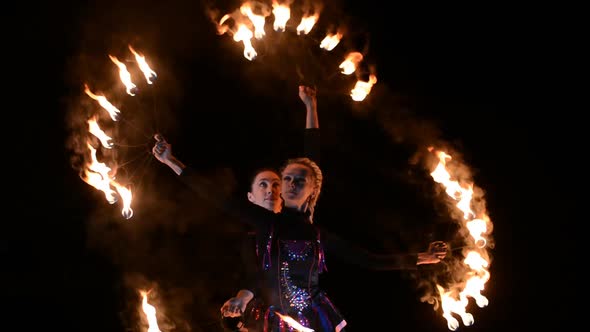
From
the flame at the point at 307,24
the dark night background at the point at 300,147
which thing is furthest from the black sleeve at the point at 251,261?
the flame at the point at 307,24

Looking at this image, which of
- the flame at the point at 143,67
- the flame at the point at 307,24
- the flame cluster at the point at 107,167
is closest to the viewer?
the flame cluster at the point at 107,167

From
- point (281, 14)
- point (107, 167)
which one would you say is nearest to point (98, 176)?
point (107, 167)

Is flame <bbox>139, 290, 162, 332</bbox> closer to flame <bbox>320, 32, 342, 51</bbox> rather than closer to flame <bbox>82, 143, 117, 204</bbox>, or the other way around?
flame <bbox>82, 143, 117, 204</bbox>

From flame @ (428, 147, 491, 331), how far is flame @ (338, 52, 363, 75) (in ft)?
2.14

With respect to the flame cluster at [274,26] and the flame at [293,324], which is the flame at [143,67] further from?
the flame at [293,324]

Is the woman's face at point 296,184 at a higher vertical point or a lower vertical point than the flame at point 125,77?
lower

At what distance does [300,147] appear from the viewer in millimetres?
3834

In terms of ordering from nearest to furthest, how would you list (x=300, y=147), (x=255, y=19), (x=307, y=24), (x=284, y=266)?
1. (x=284, y=266)
2. (x=255, y=19)
3. (x=307, y=24)
4. (x=300, y=147)

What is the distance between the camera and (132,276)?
3514mm

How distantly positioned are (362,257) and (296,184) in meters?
0.47

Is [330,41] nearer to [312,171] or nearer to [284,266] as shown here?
[312,171]

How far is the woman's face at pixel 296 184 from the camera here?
2.91 m

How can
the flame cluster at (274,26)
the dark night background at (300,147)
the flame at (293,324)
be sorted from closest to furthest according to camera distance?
1. the flame at (293,324)
2. the flame cluster at (274,26)
3. the dark night background at (300,147)

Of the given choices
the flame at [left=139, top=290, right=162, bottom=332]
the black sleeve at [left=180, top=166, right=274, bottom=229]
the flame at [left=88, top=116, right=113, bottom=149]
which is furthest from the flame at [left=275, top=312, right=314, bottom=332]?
the flame at [left=88, top=116, right=113, bottom=149]
